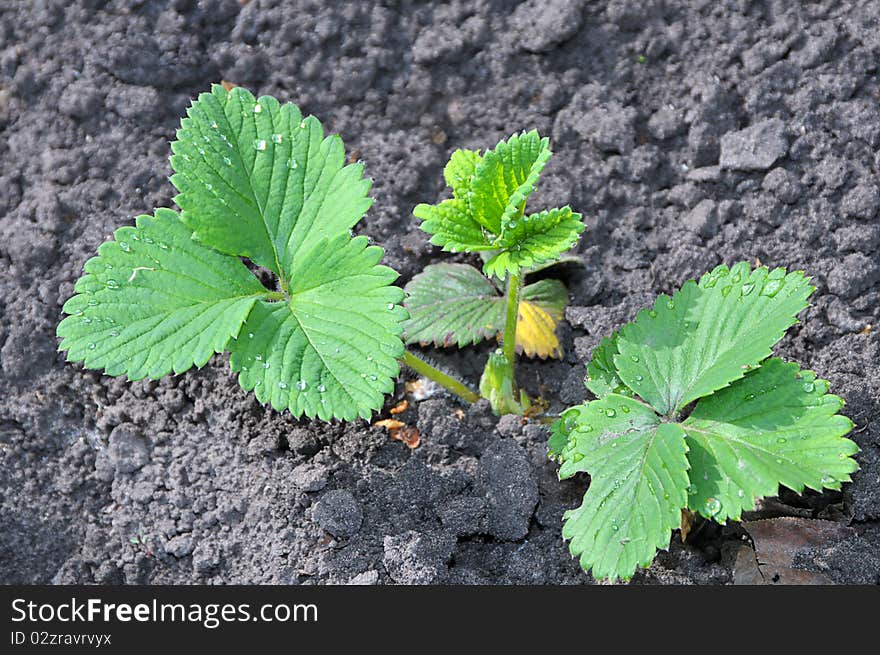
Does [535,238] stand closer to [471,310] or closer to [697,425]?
[471,310]

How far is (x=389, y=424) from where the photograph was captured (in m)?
2.50

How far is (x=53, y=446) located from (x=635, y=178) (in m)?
1.79

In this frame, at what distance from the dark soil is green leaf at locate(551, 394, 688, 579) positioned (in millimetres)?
309

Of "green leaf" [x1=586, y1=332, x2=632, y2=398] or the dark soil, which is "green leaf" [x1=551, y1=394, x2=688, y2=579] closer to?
"green leaf" [x1=586, y1=332, x2=632, y2=398]

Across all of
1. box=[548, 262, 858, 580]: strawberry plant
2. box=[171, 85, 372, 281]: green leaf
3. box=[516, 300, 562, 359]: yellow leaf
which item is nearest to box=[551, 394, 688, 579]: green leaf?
box=[548, 262, 858, 580]: strawberry plant

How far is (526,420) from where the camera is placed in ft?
8.18

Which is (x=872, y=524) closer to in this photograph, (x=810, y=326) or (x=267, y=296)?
(x=810, y=326)

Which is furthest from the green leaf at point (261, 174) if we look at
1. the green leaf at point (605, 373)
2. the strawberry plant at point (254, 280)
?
the green leaf at point (605, 373)

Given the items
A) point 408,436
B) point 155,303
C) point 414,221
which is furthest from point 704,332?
point 155,303

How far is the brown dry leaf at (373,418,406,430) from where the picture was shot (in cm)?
250

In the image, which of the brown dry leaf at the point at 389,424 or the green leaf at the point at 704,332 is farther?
the brown dry leaf at the point at 389,424

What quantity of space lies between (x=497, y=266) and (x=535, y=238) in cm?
11

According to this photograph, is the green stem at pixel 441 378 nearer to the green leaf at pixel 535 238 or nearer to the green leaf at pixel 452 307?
the green leaf at pixel 452 307

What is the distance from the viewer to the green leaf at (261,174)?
7.27 ft
